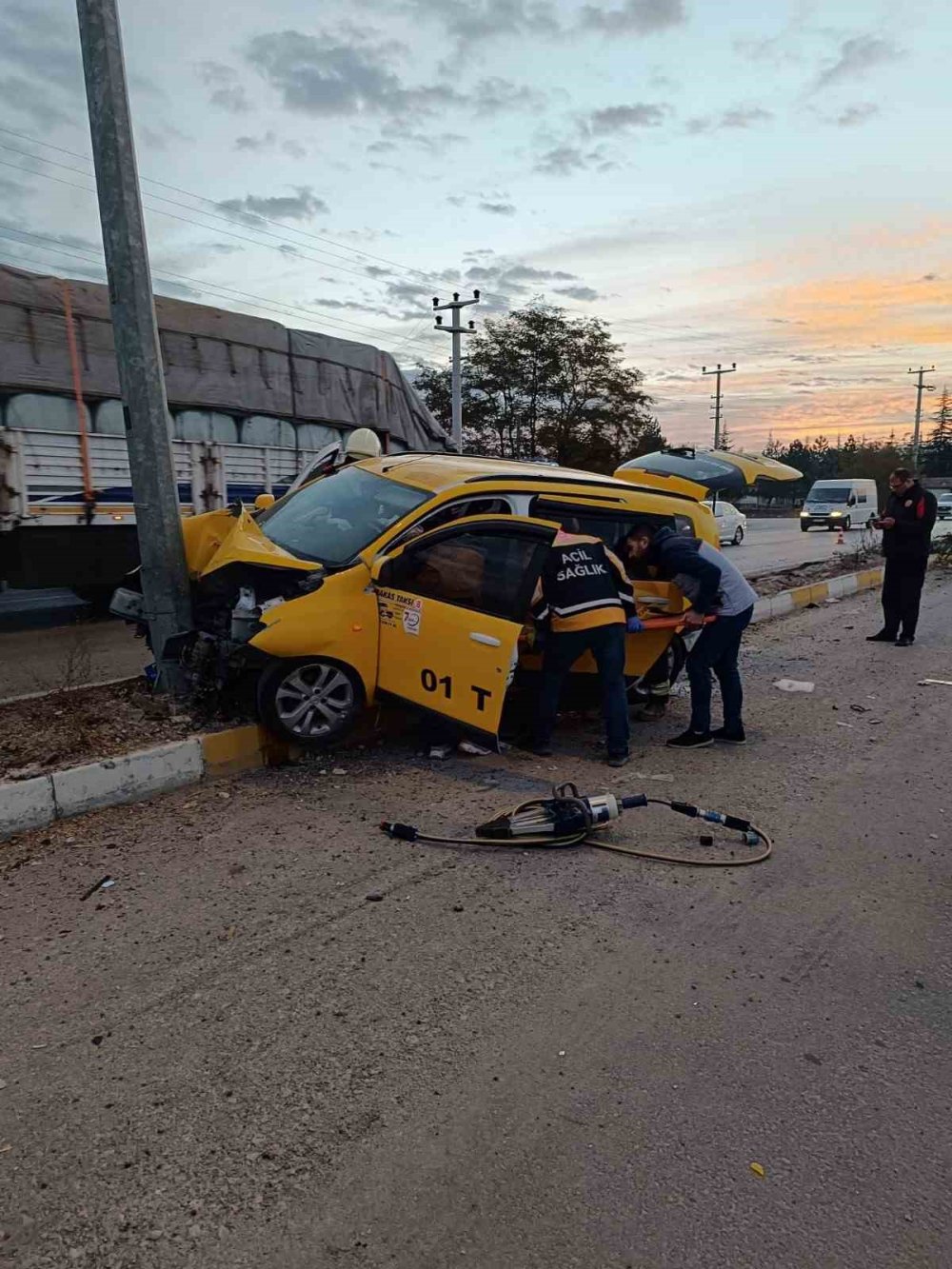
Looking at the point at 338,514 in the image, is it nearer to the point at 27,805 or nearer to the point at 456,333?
the point at 27,805

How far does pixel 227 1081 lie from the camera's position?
253 centimetres

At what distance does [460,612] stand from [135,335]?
2603 millimetres

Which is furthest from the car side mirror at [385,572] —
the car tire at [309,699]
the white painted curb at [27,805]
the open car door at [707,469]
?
the open car door at [707,469]

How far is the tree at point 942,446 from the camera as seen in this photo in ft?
335

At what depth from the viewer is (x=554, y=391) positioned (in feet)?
124

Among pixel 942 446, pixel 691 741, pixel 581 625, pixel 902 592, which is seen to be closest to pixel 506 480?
pixel 581 625

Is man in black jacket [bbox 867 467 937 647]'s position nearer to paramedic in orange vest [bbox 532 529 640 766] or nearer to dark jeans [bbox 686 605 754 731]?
dark jeans [bbox 686 605 754 731]

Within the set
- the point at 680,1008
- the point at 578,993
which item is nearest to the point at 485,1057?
the point at 578,993

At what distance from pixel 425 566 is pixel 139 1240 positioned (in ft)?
11.8

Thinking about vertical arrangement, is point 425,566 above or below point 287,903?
above

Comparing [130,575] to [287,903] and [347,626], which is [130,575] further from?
[287,903]

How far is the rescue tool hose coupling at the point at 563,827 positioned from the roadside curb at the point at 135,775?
48.3 inches

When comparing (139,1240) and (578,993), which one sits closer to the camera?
(139,1240)

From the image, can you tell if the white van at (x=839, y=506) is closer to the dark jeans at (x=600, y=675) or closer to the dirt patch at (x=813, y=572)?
the dirt patch at (x=813, y=572)
